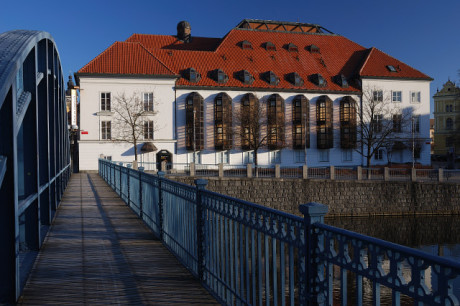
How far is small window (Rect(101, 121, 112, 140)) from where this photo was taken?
1694 inches

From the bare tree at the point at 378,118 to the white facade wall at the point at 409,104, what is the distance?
1.55 ft

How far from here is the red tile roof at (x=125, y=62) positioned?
4281cm

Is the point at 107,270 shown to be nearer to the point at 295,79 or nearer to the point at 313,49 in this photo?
the point at 295,79

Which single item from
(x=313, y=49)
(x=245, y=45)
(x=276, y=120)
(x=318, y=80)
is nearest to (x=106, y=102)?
(x=276, y=120)

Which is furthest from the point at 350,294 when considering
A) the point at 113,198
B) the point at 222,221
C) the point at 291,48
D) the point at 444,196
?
the point at 291,48

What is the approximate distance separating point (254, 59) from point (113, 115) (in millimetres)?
16772

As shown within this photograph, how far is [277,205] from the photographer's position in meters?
33.2

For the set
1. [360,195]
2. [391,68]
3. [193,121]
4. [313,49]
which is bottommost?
[360,195]

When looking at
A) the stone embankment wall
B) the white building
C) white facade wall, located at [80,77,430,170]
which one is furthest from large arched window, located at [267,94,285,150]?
the stone embankment wall

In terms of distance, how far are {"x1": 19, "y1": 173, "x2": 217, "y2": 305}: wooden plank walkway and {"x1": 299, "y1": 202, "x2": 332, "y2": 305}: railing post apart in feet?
7.13

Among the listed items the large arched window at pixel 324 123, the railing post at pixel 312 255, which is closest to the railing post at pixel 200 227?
the railing post at pixel 312 255

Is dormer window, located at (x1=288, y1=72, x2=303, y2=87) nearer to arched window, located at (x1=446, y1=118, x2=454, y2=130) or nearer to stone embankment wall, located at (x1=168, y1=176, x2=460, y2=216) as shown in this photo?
stone embankment wall, located at (x1=168, y1=176, x2=460, y2=216)

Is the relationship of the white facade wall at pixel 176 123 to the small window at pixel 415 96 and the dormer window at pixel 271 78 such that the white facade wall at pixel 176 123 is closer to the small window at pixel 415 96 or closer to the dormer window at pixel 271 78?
the small window at pixel 415 96

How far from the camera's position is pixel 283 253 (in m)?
3.49
